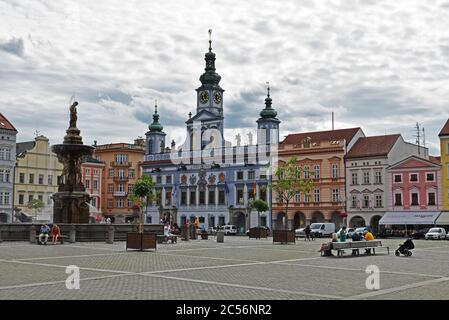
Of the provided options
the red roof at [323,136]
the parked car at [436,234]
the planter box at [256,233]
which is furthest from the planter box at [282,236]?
the red roof at [323,136]

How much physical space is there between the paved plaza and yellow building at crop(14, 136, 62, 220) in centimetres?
5575

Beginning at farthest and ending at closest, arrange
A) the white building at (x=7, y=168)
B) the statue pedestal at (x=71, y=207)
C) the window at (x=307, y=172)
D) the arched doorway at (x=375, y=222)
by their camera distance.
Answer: the white building at (x=7, y=168) → the window at (x=307, y=172) → the arched doorway at (x=375, y=222) → the statue pedestal at (x=71, y=207)

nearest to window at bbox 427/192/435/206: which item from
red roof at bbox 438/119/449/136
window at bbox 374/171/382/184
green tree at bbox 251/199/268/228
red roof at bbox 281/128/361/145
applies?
window at bbox 374/171/382/184

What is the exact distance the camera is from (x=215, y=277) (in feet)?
54.8

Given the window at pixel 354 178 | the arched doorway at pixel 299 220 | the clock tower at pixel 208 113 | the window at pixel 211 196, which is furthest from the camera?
the clock tower at pixel 208 113

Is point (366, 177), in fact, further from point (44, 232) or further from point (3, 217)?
point (44, 232)

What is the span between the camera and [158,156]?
294ft

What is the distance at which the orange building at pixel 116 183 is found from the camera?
95.0 metres

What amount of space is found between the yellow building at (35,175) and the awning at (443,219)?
45944mm

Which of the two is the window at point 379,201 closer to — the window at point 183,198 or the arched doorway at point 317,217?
the arched doorway at point 317,217

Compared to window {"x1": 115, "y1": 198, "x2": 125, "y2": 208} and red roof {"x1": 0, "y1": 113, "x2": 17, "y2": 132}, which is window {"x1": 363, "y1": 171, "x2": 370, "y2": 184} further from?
red roof {"x1": 0, "y1": 113, "x2": 17, "y2": 132}

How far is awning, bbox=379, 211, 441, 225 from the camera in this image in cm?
6091

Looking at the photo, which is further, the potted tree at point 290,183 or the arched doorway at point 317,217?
the arched doorway at point 317,217

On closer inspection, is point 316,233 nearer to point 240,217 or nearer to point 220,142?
point 240,217
